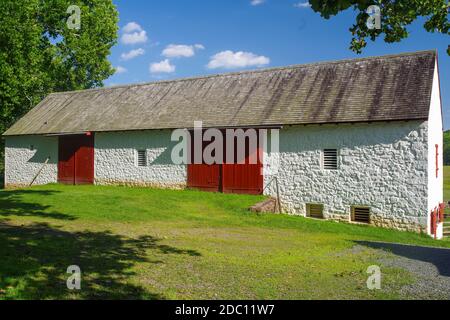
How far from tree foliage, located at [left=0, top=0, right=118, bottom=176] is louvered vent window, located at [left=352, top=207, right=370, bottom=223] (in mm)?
24371

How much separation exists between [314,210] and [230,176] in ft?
14.6

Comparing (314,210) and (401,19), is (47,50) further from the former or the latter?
(401,19)

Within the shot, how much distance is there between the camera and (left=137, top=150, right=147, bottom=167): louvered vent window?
73.8 feet

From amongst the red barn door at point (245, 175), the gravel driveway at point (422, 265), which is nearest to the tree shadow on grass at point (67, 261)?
the gravel driveway at point (422, 265)

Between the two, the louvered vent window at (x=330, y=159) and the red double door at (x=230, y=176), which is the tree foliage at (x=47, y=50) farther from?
the louvered vent window at (x=330, y=159)

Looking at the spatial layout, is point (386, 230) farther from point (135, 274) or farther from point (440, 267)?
point (135, 274)

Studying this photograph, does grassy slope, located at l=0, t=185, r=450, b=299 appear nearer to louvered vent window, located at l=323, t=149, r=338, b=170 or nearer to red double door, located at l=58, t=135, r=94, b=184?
louvered vent window, located at l=323, t=149, r=338, b=170

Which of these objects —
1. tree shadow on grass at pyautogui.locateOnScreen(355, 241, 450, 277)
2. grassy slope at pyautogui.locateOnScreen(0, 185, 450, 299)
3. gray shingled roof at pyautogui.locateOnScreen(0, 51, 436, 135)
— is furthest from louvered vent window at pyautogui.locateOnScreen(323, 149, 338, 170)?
tree shadow on grass at pyautogui.locateOnScreen(355, 241, 450, 277)

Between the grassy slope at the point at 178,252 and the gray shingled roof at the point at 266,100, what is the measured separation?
4892mm

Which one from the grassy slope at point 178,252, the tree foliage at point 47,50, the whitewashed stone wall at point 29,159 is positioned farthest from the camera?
the tree foliage at point 47,50

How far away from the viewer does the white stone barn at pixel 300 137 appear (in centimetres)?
1638

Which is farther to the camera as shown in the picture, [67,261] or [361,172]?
[361,172]

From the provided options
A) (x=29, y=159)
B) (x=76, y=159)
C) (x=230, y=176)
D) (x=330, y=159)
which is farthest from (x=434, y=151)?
(x=29, y=159)

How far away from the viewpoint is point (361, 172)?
1697cm
